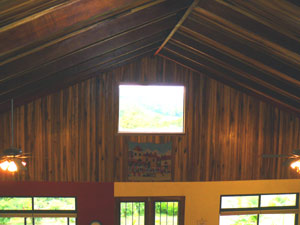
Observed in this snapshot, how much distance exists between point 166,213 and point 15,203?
11.9 ft

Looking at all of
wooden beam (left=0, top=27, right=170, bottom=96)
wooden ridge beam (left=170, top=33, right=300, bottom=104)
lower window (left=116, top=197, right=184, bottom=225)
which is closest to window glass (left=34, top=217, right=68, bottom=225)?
lower window (left=116, top=197, right=184, bottom=225)

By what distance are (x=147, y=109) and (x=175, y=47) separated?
1.71 m

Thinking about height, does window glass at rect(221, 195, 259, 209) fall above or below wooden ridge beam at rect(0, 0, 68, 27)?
below

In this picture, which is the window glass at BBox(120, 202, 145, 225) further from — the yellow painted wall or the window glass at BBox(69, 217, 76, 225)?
the window glass at BBox(69, 217, 76, 225)

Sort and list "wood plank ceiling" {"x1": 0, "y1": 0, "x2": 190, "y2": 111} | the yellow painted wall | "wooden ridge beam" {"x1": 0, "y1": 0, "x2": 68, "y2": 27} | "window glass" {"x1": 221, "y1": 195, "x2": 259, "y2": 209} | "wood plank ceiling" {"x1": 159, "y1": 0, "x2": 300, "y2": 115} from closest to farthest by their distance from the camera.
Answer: "wooden ridge beam" {"x1": 0, "y1": 0, "x2": 68, "y2": 27}
"wood plank ceiling" {"x1": 0, "y1": 0, "x2": 190, "y2": 111}
"wood plank ceiling" {"x1": 159, "y1": 0, "x2": 300, "y2": 115}
the yellow painted wall
"window glass" {"x1": 221, "y1": 195, "x2": 259, "y2": 209}

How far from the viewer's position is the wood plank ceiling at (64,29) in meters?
1.87

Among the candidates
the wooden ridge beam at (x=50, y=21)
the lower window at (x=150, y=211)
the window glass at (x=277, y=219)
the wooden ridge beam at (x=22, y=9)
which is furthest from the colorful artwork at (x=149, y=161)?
the wooden ridge beam at (x=22, y=9)

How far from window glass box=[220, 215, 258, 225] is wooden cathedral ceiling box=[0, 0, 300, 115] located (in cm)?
350

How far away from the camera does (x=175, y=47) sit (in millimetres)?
4859

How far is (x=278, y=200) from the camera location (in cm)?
672

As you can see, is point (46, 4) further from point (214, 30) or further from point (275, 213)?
point (275, 213)

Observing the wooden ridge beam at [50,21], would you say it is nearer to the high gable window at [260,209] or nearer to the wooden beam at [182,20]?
the wooden beam at [182,20]

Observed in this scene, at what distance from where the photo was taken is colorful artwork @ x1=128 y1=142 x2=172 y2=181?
235 inches

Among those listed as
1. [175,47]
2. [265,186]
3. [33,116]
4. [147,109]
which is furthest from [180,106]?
[33,116]
